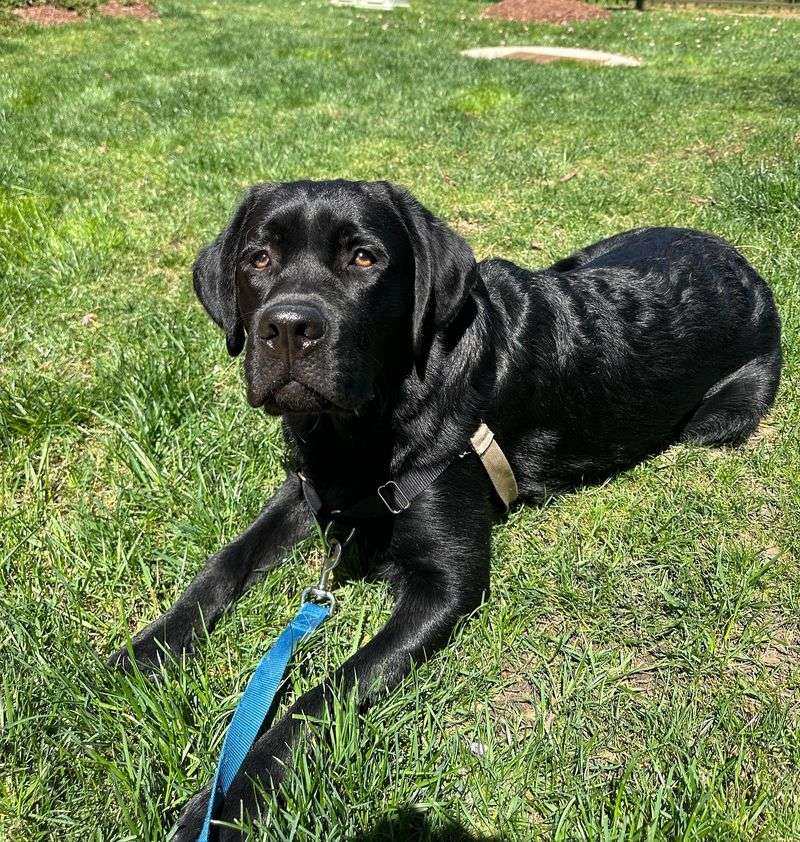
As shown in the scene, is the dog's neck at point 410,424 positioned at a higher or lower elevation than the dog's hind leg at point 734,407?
higher

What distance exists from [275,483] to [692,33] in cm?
1406

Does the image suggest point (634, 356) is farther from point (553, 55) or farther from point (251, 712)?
point (553, 55)

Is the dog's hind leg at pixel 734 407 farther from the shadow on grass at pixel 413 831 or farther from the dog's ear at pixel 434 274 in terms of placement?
the shadow on grass at pixel 413 831

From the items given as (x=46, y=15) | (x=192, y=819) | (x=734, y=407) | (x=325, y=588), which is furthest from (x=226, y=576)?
(x=46, y=15)

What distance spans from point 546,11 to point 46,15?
11.1 m

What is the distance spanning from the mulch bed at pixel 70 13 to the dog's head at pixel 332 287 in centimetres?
1422

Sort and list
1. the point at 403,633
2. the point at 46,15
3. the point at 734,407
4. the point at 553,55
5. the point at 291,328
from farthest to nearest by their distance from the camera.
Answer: the point at 46,15 → the point at 553,55 → the point at 734,407 → the point at 403,633 → the point at 291,328

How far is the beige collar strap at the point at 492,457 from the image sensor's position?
2279 mm

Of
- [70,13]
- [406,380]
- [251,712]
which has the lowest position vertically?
[251,712]

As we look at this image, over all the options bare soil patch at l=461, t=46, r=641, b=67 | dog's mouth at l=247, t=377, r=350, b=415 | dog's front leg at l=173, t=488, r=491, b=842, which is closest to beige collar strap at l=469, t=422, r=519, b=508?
dog's front leg at l=173, t=488, r=491, b=842

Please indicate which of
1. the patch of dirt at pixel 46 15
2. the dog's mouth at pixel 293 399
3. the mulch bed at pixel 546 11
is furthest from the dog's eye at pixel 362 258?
the mulch bed at pixel 546 11

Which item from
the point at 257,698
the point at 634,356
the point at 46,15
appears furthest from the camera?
the point at 46,15

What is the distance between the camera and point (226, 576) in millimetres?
2203

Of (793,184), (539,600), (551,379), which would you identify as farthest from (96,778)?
(793,184)
